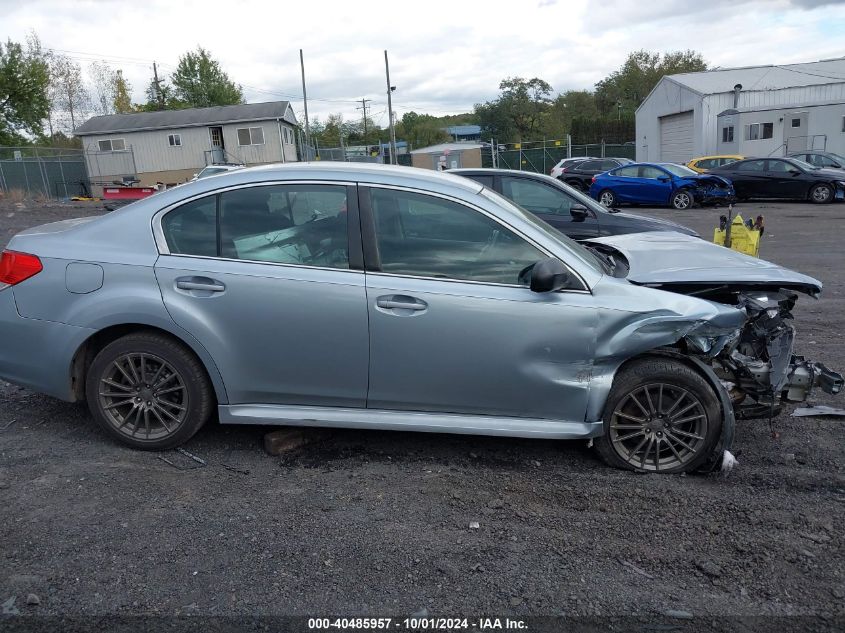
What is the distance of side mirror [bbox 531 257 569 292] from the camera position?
12.0ft

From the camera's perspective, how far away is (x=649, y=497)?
367 cm

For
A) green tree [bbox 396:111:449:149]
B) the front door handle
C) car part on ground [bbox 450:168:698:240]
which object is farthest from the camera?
green tree [bbox 396:111:449:149]

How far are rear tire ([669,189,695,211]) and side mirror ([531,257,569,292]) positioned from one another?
19.1 meters

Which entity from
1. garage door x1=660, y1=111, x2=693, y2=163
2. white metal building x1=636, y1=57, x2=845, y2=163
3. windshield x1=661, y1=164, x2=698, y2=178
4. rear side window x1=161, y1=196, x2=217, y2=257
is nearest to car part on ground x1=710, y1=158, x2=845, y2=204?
windshield x1=661, y1=164, x2=698, y2=178

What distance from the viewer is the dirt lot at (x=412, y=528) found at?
2863 mm

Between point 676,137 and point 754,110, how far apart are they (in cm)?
638

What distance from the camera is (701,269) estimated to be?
430 cm

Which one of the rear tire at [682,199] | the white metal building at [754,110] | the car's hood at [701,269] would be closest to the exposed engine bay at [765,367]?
the car's hood at [701,269]

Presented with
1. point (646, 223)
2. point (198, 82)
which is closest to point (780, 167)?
point (646, 223)

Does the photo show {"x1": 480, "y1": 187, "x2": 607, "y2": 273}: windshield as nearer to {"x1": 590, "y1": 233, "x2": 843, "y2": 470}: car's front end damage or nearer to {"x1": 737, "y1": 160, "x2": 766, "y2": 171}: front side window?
{"x1": 590, "y1": 233, "x2": 843, "y2": 470}: car's front end damage

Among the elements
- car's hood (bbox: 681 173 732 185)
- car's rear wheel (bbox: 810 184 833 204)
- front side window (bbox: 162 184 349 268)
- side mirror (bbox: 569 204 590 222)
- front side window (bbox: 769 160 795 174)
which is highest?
front side window (bbox: 162 184 349 268)

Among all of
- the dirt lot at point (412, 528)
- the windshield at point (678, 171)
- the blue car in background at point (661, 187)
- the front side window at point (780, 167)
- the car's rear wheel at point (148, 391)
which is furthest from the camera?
the windshield at point (678, 171)

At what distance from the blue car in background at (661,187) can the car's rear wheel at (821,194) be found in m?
2.23

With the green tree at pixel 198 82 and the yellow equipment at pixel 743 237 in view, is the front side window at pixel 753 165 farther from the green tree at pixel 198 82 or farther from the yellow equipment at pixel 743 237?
the green tree at pixel 198 82
